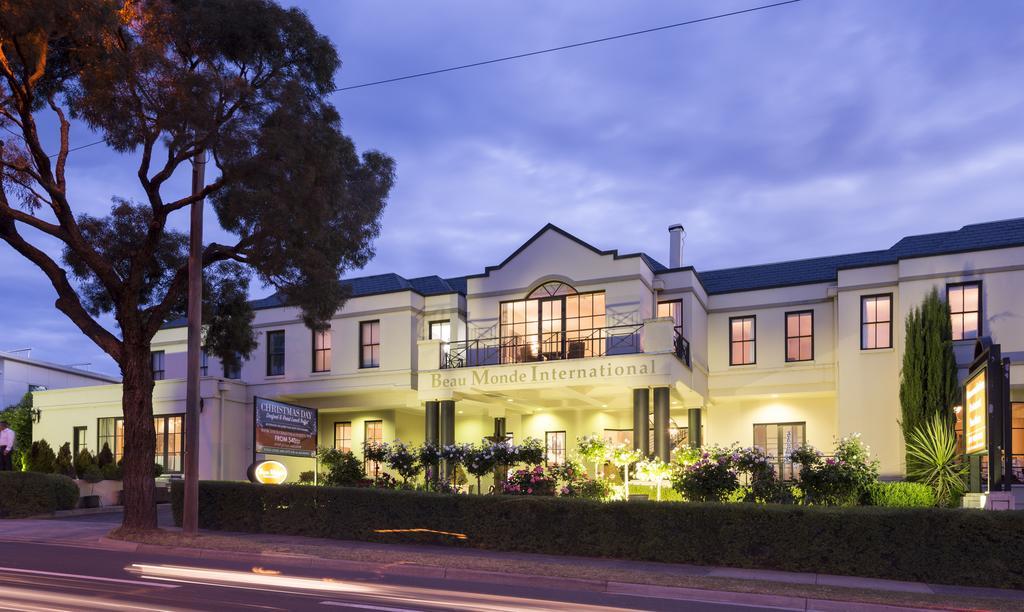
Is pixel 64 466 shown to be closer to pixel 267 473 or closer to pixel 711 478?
pixel 267 473

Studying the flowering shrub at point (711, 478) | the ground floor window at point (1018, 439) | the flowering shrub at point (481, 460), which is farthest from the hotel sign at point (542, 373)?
the ground floor window at point (1018, 439)

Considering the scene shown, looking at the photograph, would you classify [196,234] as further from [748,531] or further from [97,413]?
[97,413]

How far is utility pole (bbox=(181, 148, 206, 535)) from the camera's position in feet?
58.0

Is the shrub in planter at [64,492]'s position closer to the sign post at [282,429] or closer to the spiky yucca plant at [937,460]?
the sign post at [282,429]

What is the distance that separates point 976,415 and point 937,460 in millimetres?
4784

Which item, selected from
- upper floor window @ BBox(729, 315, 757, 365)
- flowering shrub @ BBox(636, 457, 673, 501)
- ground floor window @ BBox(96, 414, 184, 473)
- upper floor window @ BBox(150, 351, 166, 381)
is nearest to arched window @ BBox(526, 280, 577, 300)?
upper floor window @ BBox(729, 315, 757, 365)

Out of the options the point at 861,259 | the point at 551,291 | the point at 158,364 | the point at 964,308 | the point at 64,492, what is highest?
the point at 861,259

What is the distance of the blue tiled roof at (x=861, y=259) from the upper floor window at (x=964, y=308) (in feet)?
3.22

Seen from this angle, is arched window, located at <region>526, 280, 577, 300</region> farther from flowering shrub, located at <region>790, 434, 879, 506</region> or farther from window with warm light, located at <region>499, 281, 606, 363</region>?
flowering shrub, located at <region>790, 434, 879, 506</region>

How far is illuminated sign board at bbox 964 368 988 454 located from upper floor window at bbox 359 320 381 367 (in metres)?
18.2

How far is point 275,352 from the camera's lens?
3278 cm

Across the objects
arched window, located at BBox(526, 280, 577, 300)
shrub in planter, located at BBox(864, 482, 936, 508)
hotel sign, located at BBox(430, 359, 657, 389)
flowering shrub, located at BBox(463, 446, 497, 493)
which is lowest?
shrub in planter, located at BBox(864, 482, 936, 508)

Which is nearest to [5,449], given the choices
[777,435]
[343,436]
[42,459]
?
[42,459]

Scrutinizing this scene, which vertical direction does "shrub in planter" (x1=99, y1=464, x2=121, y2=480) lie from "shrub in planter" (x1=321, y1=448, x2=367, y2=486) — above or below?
below
